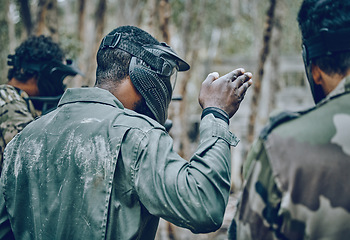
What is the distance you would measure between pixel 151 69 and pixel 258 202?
103 centimetres

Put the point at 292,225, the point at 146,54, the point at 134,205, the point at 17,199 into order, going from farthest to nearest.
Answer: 1. the point at 146,54
2. the point at 17,199
3. the point at 134,205
4. the point at 292,225

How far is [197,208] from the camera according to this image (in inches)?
63.7

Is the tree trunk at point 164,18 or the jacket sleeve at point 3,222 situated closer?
the jacket sleeve at point 3,222

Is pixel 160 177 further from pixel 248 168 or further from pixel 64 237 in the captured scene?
pixel 64 237

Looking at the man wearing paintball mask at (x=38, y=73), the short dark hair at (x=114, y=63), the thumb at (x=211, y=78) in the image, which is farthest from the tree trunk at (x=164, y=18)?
the thumb at (x=211, y=78)

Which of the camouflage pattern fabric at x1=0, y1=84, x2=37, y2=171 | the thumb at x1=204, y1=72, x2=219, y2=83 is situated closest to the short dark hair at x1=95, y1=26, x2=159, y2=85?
the thumb at x1=204, y1=72, x2=219, y2=83


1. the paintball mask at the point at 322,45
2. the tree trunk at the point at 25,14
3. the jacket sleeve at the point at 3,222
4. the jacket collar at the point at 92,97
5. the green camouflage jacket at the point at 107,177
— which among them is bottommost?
the jacket sleeve at the point at 3,222

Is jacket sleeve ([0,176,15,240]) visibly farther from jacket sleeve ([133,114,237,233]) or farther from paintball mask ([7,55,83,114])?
paintball mask ([7,55,83,114])

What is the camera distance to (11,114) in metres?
3.04

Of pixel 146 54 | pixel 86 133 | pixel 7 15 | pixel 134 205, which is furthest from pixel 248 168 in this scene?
pixel 7 15

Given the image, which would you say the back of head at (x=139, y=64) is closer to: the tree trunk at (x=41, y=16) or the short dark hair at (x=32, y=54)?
the short dark hair at (x=32, y=54)

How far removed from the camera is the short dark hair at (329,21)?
1453 mm

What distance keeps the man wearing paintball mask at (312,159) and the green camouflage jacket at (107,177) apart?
20 centimetres

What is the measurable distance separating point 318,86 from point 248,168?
1.49 ft
